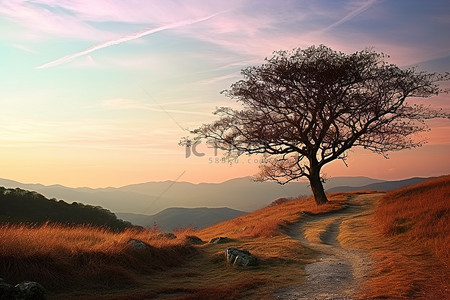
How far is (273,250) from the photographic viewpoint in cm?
1686

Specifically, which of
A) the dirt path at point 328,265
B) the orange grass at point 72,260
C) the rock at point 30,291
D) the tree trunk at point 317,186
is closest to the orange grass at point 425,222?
the dirt path at point 328,265

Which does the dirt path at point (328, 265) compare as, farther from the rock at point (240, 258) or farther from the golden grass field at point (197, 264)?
the rock at point (240, 258)

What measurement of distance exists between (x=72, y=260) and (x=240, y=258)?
5636 millimetres

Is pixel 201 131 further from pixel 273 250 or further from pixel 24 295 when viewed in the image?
pixel 24 295

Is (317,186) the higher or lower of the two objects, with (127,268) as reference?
higher

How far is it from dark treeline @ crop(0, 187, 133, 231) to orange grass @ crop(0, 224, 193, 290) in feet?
45.7

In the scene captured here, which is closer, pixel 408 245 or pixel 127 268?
pixel 127 268

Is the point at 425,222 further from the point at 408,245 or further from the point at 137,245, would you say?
the point at 137,245

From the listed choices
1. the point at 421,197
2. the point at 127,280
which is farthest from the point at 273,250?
the point at 421,197

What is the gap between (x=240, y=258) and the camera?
1455 centimetres

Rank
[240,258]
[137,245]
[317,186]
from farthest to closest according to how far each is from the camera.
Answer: [317,186] → [137,245] → [240,258]

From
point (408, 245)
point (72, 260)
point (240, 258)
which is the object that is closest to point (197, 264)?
point (240, 258)

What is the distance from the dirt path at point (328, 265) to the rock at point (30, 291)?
559 cm

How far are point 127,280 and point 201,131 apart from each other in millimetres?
23140
